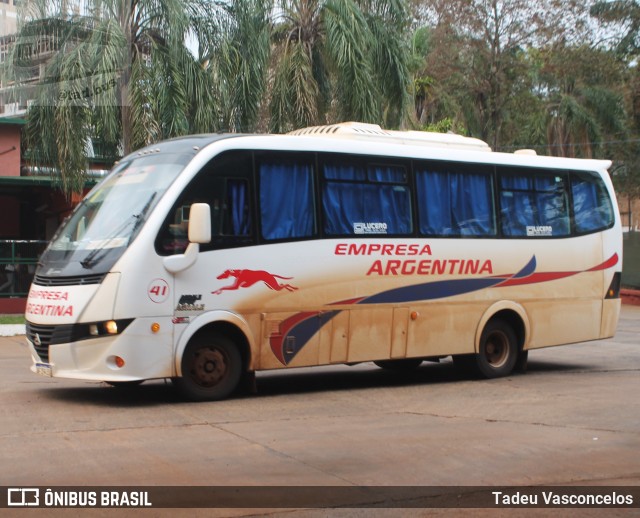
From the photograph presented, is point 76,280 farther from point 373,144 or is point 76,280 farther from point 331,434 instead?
point 373,144

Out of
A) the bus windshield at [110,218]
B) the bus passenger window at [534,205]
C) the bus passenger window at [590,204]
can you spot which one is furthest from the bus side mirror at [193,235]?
the bus passenger window at [590,204]

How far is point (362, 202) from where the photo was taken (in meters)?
12.7

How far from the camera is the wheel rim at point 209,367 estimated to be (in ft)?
37.3

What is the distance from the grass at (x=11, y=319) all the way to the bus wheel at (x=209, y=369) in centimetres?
1161

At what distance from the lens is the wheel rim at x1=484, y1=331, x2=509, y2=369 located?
1426 centimetres

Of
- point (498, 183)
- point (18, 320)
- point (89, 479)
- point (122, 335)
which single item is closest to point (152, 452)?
point (89, 479)

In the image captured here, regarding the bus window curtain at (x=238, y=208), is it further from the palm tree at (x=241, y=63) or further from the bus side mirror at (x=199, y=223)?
the palm tree at (x=241, y=63)

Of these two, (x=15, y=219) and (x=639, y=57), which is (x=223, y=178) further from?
(x=639, y=57)

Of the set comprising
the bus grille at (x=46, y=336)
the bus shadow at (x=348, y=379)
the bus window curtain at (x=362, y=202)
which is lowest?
the bus shadow at (x=348, y=379)

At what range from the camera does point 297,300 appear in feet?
39.3

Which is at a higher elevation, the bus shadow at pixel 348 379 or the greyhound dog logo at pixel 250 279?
the greyhound dog logo at pixel 250 279

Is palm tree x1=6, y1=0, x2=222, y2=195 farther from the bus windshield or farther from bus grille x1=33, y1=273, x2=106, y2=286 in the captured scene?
bus grille x1=33, y1=273, x2=106, y2=286

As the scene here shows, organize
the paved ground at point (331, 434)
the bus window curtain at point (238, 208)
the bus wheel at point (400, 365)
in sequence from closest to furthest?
1. the paved ground at point (331, 434)
2. the bus window curtain at point (238, 208)
3. the bus wheel at point (400, 365)

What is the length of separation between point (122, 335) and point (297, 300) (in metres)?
2.30
